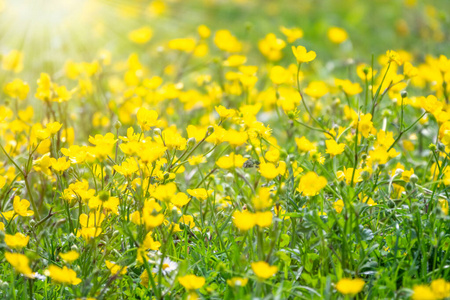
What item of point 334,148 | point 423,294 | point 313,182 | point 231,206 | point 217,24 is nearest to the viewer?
point 423,294

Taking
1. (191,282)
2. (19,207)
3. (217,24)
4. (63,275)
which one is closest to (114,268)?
(63,275)

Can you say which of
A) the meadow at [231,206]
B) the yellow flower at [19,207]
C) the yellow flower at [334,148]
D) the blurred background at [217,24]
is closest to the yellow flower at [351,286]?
the meadow at [231,206]

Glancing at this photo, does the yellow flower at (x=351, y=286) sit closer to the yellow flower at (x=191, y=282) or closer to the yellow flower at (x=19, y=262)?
the yellow flower at (x=191, y=282)

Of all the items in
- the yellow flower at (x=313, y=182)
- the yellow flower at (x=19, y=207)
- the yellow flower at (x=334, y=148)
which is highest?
the yellow flower at (x=334, y=148)

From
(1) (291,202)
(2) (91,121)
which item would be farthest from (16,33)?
(1) (291,202)

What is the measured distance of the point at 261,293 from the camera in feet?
4.38

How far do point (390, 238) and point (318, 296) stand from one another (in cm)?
35

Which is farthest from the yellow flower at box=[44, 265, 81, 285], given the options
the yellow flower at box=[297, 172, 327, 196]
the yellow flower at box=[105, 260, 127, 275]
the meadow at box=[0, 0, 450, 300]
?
the yellow flower at box=[297, 172, 327, 196]

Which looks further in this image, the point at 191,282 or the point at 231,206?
the point at 231,206

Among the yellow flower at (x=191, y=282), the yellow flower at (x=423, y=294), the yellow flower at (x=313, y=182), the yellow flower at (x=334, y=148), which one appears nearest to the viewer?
the yellow flower at (x=423, y=294)

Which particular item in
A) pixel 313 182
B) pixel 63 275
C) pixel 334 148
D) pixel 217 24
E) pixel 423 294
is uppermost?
pixel 217 24

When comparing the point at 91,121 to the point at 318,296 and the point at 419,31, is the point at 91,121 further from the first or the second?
the point at 419,31

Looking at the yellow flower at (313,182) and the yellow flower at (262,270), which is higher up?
the yellow flower at (313,182)

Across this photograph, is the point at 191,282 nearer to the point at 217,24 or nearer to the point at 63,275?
the point at 63,275
